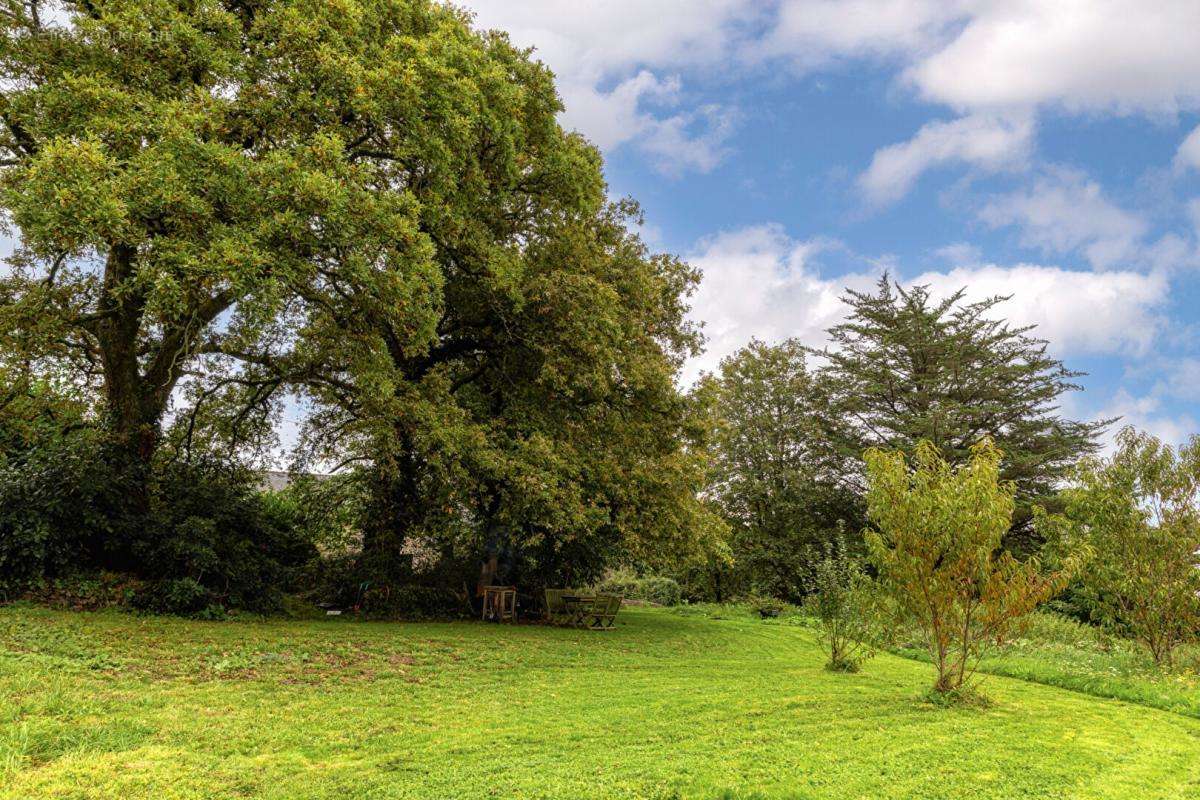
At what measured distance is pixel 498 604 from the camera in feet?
52.1

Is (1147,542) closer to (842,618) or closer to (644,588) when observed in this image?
(842,618)

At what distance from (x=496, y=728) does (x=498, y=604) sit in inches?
387

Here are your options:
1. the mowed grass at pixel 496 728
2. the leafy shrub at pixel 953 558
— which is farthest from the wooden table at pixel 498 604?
the leafy shrub at pixel 953 558

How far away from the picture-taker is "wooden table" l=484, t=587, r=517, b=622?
51.8ft

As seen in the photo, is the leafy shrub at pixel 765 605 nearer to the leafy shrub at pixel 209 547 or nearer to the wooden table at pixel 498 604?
the wooden table at pixel 498 604

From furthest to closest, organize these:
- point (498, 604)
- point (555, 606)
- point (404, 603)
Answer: point (555, 606) → point (498, 604) → point (404, 603)

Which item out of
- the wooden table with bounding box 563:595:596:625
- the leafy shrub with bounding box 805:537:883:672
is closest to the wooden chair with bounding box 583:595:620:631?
the wooden table with bounding box 563:595:596:625

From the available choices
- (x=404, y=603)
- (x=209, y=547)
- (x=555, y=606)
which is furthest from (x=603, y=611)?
(x=209, y=547)

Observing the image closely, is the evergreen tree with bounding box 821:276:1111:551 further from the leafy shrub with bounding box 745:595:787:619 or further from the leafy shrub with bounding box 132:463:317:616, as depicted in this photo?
the leafy shrub with bounding box 132:463:317:616

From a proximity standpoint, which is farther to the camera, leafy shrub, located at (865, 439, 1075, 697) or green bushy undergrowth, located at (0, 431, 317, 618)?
green bushy undergrowth, located at (0, 431, 317, 618)

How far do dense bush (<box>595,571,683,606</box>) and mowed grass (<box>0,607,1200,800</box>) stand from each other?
18.4 meters

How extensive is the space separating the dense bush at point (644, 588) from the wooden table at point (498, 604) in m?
11.6

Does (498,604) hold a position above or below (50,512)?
below

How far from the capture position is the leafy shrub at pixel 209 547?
40.1 feet
